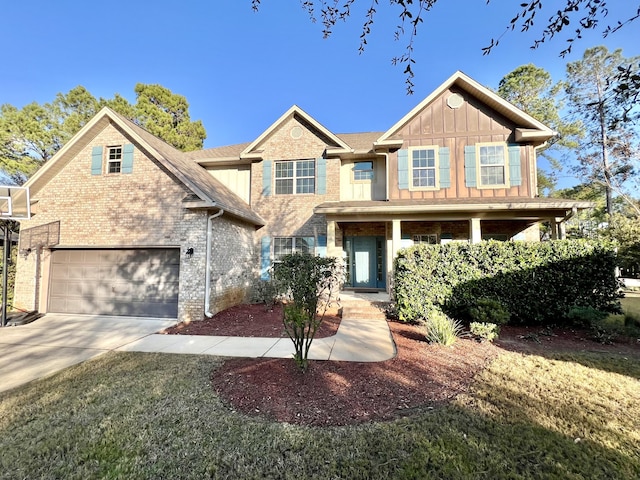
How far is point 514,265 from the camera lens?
7.38m

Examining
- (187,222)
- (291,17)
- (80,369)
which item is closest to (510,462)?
(291,17)

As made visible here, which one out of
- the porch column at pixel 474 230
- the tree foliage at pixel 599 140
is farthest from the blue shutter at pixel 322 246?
the tree foliage at pixel 599 140

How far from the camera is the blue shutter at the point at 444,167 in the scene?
11.0 m

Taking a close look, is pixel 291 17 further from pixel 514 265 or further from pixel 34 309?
pixel 34 309

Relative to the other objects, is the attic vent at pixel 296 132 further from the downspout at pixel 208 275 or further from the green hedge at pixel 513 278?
the green hedge at pixel 513 278

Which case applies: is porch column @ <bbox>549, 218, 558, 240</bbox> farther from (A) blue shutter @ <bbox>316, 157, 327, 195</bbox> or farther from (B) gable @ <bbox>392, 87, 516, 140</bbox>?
(A) blue shutter @ <bbox>316, 157, 327, 195</bbox>

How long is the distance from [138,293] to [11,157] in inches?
688

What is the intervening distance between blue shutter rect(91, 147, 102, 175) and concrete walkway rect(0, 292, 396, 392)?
4816 mm

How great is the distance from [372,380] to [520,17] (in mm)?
4717

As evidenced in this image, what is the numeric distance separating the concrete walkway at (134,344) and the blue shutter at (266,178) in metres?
6.13

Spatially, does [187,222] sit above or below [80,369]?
above

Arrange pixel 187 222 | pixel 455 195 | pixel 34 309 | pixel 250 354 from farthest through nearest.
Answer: pixel 455 195 → pixel 34 309 → pixel 187 222 → pixel 250 354

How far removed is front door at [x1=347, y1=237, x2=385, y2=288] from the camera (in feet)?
41.8

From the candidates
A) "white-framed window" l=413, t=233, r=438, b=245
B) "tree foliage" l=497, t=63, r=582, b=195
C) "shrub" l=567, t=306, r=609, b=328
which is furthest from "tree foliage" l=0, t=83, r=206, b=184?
"shrub" l=567, t=306, r=609, b=328
